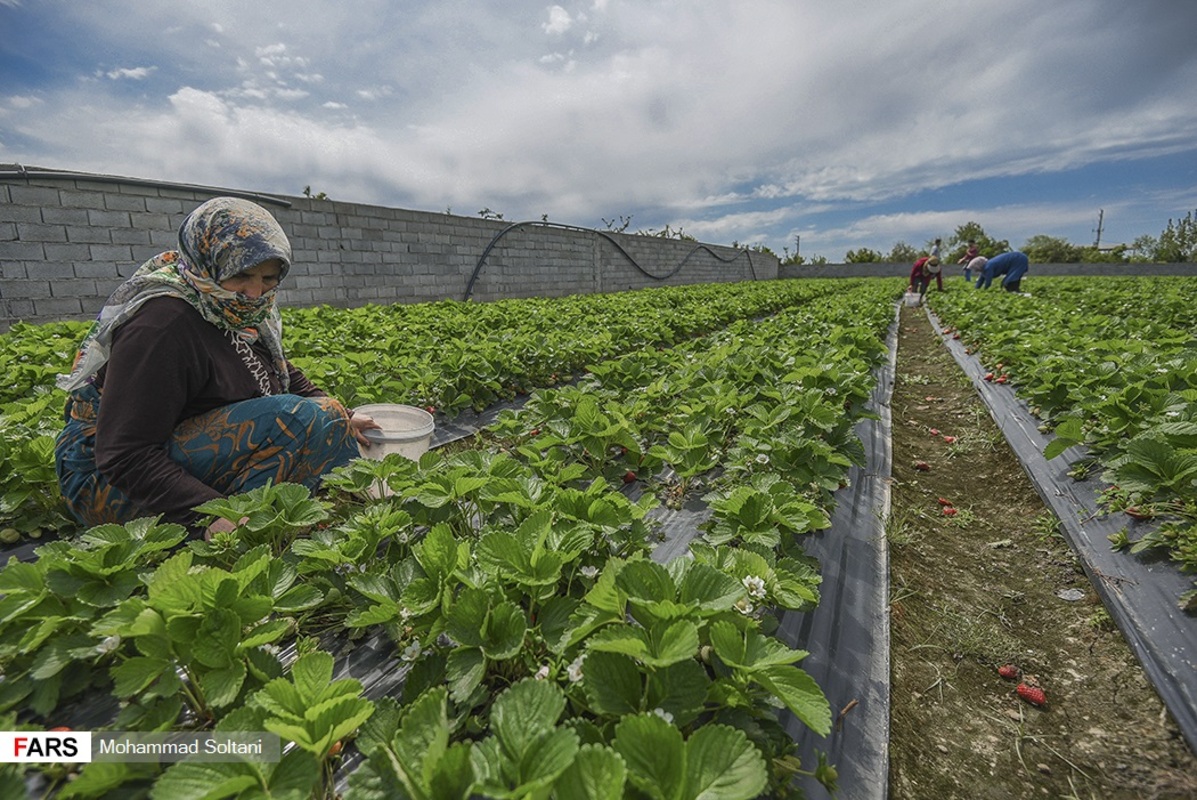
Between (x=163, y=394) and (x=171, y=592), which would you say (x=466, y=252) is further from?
(x=171, y=592)

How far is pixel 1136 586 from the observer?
196 cm

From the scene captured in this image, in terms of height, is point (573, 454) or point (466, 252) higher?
point (466, 252)

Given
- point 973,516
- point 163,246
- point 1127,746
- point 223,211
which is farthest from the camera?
point 163,246

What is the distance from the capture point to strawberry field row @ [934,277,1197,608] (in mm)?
2016

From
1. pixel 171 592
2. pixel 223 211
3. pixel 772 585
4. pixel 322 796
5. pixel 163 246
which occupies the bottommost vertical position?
pixel 322 796

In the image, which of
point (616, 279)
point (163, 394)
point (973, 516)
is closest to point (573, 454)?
point (163, 394)

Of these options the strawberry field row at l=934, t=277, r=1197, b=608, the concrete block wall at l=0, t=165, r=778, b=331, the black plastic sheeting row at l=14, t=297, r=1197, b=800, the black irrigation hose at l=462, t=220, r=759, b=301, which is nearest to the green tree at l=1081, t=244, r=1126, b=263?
the black irrigation hose at l=462, t=220, r=759, b=301

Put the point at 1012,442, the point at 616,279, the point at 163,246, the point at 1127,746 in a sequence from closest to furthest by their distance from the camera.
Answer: the point at 1127,746, the point at 1012,442, the point at 163,246, the point at 616,279

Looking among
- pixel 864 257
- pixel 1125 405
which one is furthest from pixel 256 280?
pixel 864 257

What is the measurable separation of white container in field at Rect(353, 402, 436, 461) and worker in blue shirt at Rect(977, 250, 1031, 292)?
16144 millimetres

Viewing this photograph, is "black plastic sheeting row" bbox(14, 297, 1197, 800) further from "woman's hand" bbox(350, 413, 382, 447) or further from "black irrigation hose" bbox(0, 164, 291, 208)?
"black irrigation hose" bbox(0, 164, 291, 208)

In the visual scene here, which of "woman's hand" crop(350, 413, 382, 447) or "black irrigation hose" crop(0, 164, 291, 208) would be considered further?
"black irrigation hose" crop(0, 164, 291, 208)

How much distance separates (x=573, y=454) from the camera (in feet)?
9.11

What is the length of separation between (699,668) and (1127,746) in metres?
1.49
